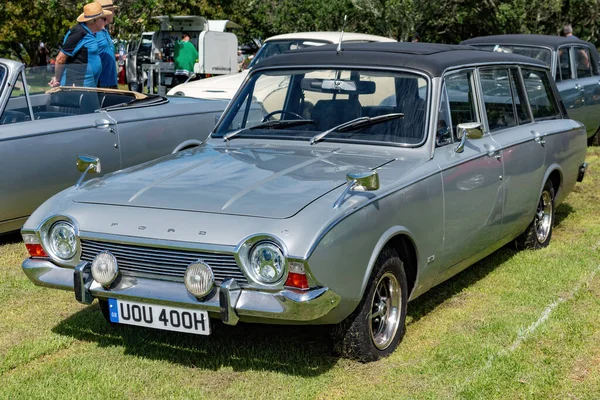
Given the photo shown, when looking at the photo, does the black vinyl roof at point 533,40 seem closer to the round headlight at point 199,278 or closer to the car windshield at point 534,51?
the car windshield at point 534,51

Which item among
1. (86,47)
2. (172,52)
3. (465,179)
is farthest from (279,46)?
(172,52)

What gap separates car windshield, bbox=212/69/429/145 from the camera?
526 cm

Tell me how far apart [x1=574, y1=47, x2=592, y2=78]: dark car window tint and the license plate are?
9133 millimetres

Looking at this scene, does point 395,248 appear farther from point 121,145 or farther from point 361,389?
point 121,145

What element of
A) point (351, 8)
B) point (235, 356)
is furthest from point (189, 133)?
point (351, 8)

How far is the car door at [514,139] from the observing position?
6.00 meters

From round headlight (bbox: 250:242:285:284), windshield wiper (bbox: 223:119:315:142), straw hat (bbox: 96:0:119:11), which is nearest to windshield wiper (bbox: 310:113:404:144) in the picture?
windshield wiper (bbox: 223:119:315:142)

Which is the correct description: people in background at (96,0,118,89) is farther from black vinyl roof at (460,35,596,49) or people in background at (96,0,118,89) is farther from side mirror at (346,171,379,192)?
side mirror at (346,171,379,192)

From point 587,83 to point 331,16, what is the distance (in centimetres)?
1960

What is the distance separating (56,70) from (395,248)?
475 cm

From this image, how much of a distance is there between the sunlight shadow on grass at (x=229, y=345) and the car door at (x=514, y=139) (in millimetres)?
1917

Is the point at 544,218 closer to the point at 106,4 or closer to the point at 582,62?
the point at 582,62

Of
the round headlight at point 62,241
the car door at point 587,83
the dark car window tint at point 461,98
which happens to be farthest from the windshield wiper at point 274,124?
the car door at point 587,83

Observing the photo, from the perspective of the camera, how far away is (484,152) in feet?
18.5
